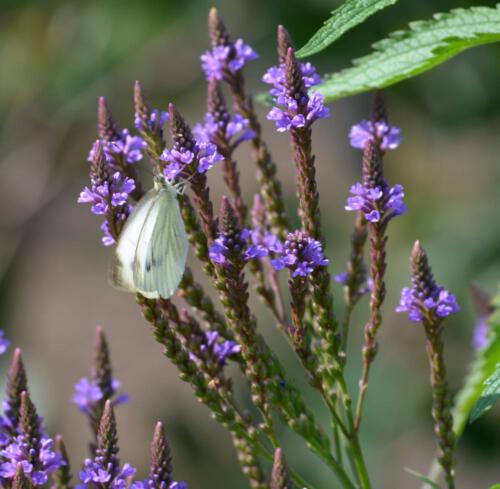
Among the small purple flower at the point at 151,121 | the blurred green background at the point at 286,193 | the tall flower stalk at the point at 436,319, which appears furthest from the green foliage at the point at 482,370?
the blurred green background at the point at 286,193

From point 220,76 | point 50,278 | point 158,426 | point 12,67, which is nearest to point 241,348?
point 158,426

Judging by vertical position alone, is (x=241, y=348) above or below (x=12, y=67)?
below

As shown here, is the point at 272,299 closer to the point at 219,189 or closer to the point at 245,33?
the point at 245,33

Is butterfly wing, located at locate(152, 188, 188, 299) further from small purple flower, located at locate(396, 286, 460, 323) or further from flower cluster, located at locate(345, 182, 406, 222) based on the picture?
small purple flower, located at locate(396, 286, 460, 323)

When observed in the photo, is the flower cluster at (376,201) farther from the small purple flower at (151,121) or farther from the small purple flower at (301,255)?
the small purple flower at (151,121)

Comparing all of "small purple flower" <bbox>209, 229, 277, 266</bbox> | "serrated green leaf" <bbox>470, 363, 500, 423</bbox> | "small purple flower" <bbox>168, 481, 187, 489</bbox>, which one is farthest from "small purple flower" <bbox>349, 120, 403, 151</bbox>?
"small purple flower" <bbox>168, 481, 187, 489</bbox>

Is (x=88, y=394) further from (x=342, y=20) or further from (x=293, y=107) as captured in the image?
(x=342, y=20)
